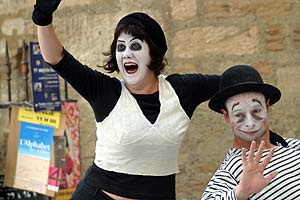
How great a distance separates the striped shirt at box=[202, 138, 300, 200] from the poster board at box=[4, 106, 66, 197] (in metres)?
1.42

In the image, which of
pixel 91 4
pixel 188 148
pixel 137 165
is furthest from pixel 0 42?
pixel 137 165

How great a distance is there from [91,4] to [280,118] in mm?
1320

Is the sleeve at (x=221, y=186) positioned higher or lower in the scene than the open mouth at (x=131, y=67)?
lower

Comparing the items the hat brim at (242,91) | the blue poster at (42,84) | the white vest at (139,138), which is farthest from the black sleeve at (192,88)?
the blue poster at (42,84)

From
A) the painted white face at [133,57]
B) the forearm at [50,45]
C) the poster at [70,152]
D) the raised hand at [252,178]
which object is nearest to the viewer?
the raised hand at [252,178]

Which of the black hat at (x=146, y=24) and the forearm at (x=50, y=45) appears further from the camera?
the black hat at (x=146, y=24)

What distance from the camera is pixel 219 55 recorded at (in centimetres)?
338

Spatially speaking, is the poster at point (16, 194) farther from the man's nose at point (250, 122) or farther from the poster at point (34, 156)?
the man's nose at point (250, 122)

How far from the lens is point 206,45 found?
341 centimetres

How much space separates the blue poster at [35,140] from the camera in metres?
3.31

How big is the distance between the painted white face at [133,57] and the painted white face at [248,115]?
0.37 meters

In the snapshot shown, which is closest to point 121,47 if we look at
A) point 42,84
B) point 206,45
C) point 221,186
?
point 221,186

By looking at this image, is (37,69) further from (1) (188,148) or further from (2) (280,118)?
(2) (280,118)

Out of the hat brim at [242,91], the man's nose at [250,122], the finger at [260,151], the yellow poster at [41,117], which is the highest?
the hat brim at [242,91]
